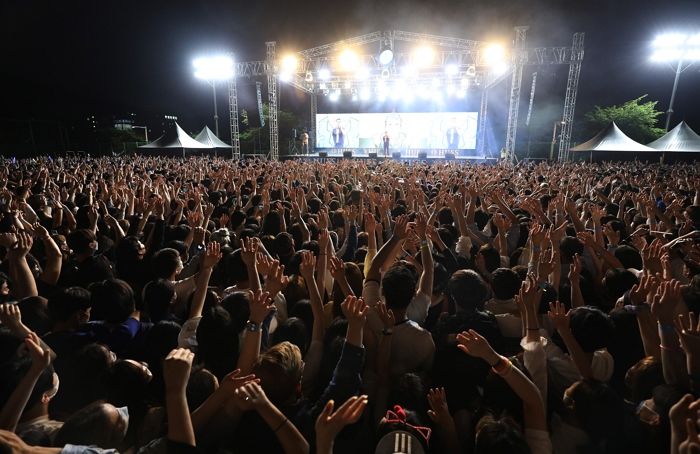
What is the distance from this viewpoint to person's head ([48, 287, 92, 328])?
246 cm

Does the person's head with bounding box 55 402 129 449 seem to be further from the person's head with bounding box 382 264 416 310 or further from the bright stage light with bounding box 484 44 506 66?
the bright stage light with bounding box 484 44 506 66

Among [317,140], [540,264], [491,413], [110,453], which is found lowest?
[491,413]

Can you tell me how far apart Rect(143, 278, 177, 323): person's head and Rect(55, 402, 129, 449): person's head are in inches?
51.1

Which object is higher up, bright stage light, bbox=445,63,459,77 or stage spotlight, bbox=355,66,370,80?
stage spotlight, bbox=355,66,370,80

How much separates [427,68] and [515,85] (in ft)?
24.1

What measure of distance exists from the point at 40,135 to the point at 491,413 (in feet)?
125

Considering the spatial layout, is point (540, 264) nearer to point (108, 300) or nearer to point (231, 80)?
point (108, 300)

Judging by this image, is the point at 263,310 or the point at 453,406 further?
the point at 453,406

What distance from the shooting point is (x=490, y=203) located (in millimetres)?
7668

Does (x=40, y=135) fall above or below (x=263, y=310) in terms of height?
above

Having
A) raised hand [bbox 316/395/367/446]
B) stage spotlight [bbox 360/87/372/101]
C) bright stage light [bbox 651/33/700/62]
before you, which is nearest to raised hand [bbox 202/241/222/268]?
raised hand [bbox 316/395/367/446]

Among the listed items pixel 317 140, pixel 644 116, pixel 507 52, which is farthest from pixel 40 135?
pixel 644 116

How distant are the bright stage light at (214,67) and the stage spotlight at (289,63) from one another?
10.6ft

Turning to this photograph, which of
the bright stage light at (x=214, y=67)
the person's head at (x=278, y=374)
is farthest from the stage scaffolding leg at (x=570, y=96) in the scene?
the person's head at (x=278, y=374)
